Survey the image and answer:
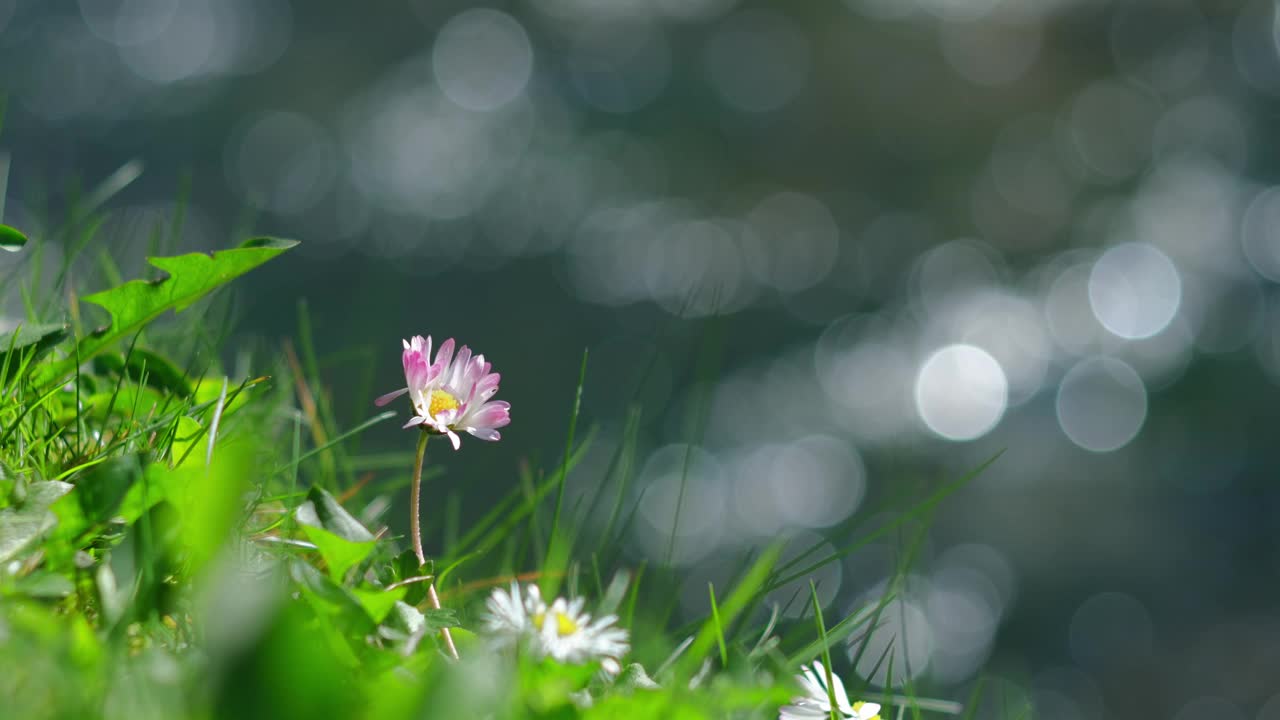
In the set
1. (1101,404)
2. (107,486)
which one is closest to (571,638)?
(107,486)

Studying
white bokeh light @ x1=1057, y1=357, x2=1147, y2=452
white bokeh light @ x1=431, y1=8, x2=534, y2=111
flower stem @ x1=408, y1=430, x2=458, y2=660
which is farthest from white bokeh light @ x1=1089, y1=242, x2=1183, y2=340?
flower stem @ x1=408, y1=430, x2=458, y2=660

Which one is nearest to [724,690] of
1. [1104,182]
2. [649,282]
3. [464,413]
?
[464,413]

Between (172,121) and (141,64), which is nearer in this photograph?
(172,121)

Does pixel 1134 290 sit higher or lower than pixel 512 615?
lower

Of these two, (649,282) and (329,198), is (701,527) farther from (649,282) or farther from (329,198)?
(329,198)

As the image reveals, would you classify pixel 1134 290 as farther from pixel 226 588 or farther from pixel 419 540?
pixel 226 588

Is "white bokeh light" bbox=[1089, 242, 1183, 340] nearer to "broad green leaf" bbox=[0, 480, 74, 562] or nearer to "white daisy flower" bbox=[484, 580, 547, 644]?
"white daisy flower" bbox=[484, 580, 547, 644]
